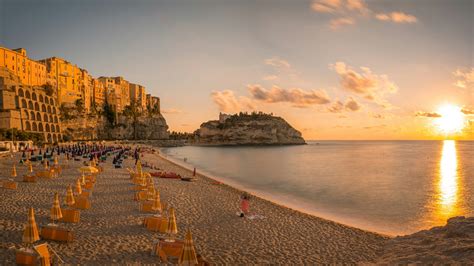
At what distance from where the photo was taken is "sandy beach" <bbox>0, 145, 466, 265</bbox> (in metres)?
10.5

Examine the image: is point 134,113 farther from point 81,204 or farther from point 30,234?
point 30,234

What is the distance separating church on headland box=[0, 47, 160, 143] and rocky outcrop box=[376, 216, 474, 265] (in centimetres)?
7941

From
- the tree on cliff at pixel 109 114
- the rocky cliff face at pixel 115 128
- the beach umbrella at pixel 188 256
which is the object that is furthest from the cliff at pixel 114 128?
the beach umbrella at pixel 188 256

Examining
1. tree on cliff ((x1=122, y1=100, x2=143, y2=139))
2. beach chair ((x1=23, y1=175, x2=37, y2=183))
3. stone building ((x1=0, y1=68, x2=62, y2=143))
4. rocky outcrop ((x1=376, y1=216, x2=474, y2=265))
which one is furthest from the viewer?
tree on cliff ((x1=122, y1=100, x2=143, y2=139))

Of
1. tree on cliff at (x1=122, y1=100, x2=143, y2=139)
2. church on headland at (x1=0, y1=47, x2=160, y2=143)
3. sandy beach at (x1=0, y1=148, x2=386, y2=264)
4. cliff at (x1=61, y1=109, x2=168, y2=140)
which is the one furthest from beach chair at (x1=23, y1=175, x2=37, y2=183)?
tree on cliff at (x1=122, y1=100, x2=143, y2=139)

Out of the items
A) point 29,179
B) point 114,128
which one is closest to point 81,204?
point 29,179

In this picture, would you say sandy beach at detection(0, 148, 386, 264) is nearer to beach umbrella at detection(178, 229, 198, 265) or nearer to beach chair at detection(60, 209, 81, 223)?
beach chair at detection(60, 209, 81, 223)

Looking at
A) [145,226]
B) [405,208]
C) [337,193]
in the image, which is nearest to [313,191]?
[337,193]

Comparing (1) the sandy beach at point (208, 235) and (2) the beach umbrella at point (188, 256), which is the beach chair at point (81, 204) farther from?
(2) the beach umbrella at point (188, 256)

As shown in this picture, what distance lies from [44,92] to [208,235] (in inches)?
3550

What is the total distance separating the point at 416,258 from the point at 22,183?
2394 centimetres

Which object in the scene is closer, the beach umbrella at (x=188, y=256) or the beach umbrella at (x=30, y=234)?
the beach umbrella at (x=188, y=256)

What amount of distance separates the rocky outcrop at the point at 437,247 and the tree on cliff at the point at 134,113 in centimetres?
12445

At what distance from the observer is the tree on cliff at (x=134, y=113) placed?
418 ft
